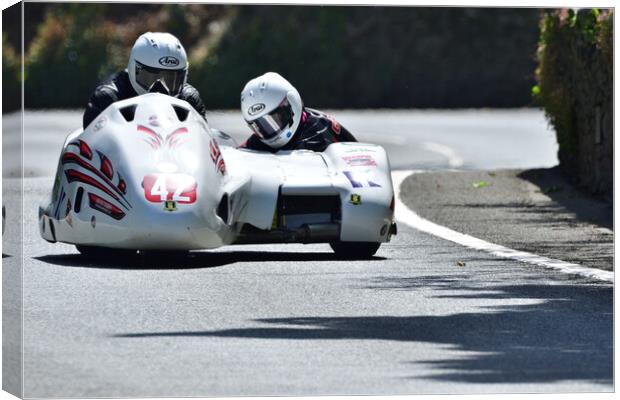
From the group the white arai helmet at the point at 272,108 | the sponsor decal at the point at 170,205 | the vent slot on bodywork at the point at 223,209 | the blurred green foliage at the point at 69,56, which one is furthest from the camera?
the blurred green foliage at the point at 69,56

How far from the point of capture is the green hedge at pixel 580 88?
58.4 feet

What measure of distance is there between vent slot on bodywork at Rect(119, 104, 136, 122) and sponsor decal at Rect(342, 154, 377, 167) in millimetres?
1730

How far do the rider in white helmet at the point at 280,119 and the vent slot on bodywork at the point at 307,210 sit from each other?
589 mm

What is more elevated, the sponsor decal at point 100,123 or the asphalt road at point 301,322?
the sponsor decal at point 100,123

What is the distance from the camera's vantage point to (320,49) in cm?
2986

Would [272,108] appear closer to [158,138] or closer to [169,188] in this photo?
[158,138]

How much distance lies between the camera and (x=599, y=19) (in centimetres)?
1780

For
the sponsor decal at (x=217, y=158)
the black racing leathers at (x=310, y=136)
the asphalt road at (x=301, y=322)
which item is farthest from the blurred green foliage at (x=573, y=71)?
the sponsor decal at (x=217, y=158)

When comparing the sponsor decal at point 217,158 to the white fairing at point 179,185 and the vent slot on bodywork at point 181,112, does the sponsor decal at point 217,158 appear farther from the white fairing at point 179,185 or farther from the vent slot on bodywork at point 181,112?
the vent slot on bodywork at point 181,112

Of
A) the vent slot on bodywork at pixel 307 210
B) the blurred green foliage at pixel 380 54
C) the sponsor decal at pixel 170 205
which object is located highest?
the sponsor decal at pixel 170 205

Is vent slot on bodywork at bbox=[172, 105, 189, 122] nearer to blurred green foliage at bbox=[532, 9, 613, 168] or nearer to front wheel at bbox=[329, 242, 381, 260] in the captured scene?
front wheel at bbox=[329, 242, 381, 260]

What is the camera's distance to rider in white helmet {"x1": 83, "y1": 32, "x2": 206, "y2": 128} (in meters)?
14.0

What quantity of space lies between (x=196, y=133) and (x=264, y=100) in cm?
98

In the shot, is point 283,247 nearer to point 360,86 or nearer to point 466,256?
point 466,256
